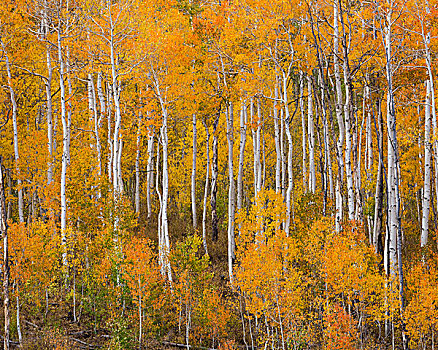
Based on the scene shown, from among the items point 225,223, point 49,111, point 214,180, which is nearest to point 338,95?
point 214,180

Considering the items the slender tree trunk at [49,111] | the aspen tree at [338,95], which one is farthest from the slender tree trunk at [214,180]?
the aspen tree at [338,95]

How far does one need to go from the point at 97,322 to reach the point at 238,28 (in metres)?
10.9

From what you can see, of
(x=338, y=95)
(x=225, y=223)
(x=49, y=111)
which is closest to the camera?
(x=338, y=95)

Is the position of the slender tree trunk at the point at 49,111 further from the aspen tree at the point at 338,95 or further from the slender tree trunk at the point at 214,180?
the aspen tree at the point at 338,95

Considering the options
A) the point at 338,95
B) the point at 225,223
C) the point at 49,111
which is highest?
the point at 49,111

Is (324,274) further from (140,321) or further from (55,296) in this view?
(55,296)

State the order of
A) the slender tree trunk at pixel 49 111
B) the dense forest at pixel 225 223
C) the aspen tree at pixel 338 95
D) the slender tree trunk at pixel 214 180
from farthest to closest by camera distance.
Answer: the slender tree trunk at pixel 214 180, the slender tree trunk at pixel 49 111, the aspen tree at pixel 338 95, the dense forest at pixel 225 223

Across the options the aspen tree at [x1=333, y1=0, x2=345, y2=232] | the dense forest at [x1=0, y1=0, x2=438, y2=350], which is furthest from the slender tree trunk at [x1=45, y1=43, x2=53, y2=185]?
the aspen tree at [x1=333, y1=0, x2=345, y2=232]

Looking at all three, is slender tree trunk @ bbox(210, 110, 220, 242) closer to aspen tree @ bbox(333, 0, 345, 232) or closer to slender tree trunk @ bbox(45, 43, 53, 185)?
slender tree trunk @ bbox(45, 43, 53, 185)

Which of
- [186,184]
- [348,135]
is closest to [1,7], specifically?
[186,184]

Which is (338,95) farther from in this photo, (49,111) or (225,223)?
(225,223)

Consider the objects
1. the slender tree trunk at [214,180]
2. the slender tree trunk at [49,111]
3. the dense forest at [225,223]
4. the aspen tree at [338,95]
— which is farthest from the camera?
the slender tree trunk at [214,180]

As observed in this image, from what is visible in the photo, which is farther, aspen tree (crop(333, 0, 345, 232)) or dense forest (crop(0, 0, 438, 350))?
aspen tree (crop(333, 0, 345, 232))

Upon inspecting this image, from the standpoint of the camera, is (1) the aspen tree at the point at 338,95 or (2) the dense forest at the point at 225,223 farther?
(1) the aspen tree at the point at 338,95
